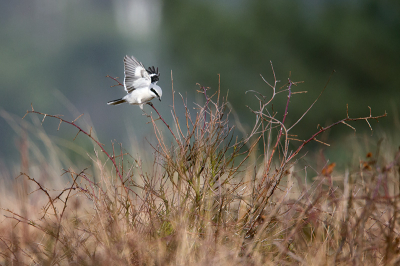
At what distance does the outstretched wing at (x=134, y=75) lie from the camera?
2.16 meters

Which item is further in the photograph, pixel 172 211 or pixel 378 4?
pixel 378 4

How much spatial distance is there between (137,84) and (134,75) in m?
0.10

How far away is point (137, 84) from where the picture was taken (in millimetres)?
2166

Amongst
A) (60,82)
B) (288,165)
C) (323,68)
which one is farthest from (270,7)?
(60,82)

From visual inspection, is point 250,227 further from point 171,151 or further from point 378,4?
point 378,4

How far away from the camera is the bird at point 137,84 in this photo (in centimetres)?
200

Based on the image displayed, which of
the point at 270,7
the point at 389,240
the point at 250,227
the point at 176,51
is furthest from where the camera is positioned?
the point at 176,51

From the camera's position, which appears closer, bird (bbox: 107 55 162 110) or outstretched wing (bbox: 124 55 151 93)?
bird (bbox: 107 55 162 110)

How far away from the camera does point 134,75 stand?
224 centimetres

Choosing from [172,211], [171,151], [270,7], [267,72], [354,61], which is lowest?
[172,211]

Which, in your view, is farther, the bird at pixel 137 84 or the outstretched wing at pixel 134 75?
the outstretched wing at pixel 134 75

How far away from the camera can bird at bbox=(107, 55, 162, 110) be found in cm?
200

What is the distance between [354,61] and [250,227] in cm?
833

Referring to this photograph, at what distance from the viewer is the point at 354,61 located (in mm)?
8789
